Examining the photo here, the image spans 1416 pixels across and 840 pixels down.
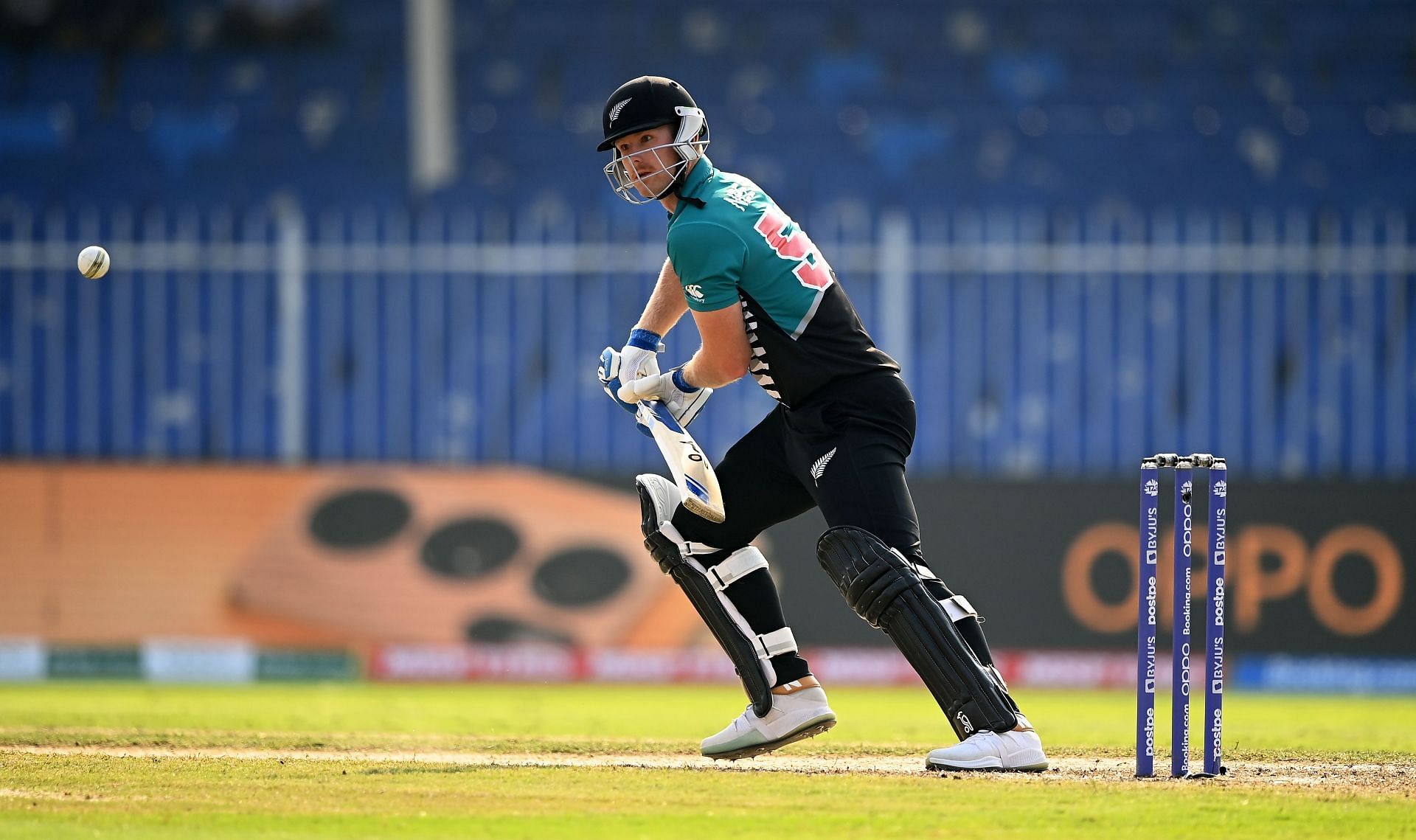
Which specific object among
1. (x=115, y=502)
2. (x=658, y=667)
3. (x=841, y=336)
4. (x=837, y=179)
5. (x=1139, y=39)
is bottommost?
(x=658, y=667)

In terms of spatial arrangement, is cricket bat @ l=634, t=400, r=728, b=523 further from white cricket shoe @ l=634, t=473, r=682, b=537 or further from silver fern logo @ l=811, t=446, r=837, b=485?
silver fern logo @ l=811, t=446, r=837, b=485

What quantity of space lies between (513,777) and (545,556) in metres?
5.82

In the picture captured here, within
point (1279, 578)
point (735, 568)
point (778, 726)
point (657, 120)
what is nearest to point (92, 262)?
point (657, 120)

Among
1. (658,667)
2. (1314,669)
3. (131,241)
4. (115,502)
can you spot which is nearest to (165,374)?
(131,241)

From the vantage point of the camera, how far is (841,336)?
5445 millimetres

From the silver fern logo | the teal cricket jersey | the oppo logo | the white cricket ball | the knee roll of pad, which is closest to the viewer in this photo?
the knee roll of pad

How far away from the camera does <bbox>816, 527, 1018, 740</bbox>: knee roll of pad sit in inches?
203

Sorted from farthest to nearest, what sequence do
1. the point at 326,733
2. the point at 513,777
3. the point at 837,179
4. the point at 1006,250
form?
the point at 837,179 → the point at 1006,250 → the point at 326,733 → the point at 513,777

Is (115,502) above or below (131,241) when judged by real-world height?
below

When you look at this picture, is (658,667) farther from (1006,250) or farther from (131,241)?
(131,241)

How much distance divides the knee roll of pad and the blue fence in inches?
260

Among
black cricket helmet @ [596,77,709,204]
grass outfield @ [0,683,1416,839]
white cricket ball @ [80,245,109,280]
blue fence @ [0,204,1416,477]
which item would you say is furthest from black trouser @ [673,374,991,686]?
blue fence @ [0,204,1416,477]

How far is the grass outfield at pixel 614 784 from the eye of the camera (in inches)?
173

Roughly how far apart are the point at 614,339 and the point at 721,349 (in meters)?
7.14
